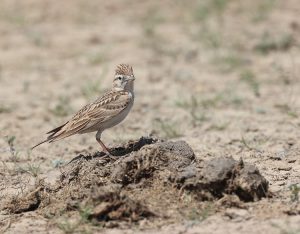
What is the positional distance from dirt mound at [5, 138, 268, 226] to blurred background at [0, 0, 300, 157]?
1.92 metres

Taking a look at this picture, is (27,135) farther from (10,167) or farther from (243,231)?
(243,231)

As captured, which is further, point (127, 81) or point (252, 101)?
point (252, 101)

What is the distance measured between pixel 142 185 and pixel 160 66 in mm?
6461

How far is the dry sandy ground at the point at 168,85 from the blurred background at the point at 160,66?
23mm

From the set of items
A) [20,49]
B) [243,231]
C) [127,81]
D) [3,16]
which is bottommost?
[243,231]

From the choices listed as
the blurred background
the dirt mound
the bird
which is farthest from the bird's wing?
the blurred background

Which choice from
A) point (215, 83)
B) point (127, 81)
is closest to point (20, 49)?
point (215, 83)

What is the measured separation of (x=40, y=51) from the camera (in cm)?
1430

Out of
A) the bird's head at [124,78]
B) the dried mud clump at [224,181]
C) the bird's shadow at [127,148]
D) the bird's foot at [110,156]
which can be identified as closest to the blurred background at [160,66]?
the bird's head at [124,78]

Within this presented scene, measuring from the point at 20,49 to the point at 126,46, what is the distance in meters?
1.99

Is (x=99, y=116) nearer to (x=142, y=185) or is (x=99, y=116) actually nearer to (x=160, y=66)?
(x=142, y=185)

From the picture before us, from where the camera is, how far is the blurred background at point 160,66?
10.3 m

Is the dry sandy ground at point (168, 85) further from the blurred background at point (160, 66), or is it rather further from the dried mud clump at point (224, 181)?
the dried mud clump at point (224, 181)

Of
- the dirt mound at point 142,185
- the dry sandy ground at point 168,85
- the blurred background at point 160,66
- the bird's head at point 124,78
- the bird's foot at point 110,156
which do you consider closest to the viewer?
the dirt mound at point 142,185
